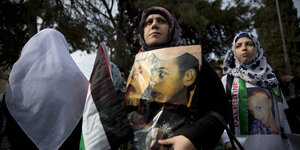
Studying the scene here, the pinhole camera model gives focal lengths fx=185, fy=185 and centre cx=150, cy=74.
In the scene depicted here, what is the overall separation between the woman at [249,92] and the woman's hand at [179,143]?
76 cm

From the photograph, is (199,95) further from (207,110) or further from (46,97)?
(46,97)

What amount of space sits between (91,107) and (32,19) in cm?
444

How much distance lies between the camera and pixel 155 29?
1.08m

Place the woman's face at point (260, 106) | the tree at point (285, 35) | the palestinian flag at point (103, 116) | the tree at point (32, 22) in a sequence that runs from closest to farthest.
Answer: the palestinian flag at point (103, 116) < the woman's face at point (260, 106) < the tree at point (32, 22) < the tree at point (285, 35)

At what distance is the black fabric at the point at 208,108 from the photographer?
0.77 meters

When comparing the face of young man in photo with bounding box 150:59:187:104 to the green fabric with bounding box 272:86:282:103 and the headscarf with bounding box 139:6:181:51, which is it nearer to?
the headscarf with bounding box 139:6:181:51

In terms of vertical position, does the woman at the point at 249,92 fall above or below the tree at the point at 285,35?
below

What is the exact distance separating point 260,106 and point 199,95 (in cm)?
93

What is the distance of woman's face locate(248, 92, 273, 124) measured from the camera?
4.83ft

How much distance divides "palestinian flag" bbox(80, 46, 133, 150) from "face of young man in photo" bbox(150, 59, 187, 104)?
18 centimetres

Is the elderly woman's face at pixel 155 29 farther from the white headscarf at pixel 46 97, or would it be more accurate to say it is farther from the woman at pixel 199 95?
the white headscarf at pixel 46 97

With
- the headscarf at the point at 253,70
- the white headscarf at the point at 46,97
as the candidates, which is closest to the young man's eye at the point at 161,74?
the white headscarf at the point at 46,97

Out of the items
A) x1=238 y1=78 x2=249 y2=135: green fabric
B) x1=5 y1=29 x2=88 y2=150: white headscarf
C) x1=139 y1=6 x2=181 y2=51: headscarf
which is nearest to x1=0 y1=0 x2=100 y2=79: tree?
x1=5 y1=29 x2=88 y2=150: white headscarf

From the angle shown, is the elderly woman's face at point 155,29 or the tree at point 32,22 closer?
the elderly woman's face at point 155,29
